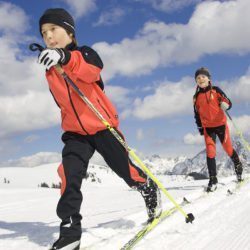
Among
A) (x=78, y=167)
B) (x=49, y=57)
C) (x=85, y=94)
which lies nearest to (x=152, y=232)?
(x=78, y=167)

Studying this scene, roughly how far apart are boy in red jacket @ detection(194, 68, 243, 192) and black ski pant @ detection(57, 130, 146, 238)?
181 inches

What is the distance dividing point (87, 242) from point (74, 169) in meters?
0.95

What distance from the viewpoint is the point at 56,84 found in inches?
166

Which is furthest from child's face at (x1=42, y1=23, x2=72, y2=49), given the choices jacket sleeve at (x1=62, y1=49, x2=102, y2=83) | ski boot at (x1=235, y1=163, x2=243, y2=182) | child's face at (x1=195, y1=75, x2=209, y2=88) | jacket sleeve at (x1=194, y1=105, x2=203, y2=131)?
ski boot at (x1=235, y1=163, x2=243, y2=182)

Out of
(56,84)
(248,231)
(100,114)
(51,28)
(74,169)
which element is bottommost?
(248,231)

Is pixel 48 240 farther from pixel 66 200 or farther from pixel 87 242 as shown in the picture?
pixel 66 200

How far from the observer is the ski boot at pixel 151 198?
16.3ft

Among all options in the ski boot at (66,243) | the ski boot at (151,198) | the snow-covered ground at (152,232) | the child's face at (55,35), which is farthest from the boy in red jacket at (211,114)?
the ski boot at (66,243)

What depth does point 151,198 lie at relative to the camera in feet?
16.3

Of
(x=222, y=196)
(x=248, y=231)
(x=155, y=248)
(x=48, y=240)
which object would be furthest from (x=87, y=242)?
(x=222, y=196)

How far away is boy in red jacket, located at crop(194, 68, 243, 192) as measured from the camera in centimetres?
897

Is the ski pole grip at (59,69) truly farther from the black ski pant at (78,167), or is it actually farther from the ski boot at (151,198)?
the ski boot at (151,198)

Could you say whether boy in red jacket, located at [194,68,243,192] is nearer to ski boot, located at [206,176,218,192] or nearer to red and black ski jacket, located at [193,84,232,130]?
red and black ski jacket, located at [193,84,232,130]

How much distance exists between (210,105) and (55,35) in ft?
Answer: 17.5
